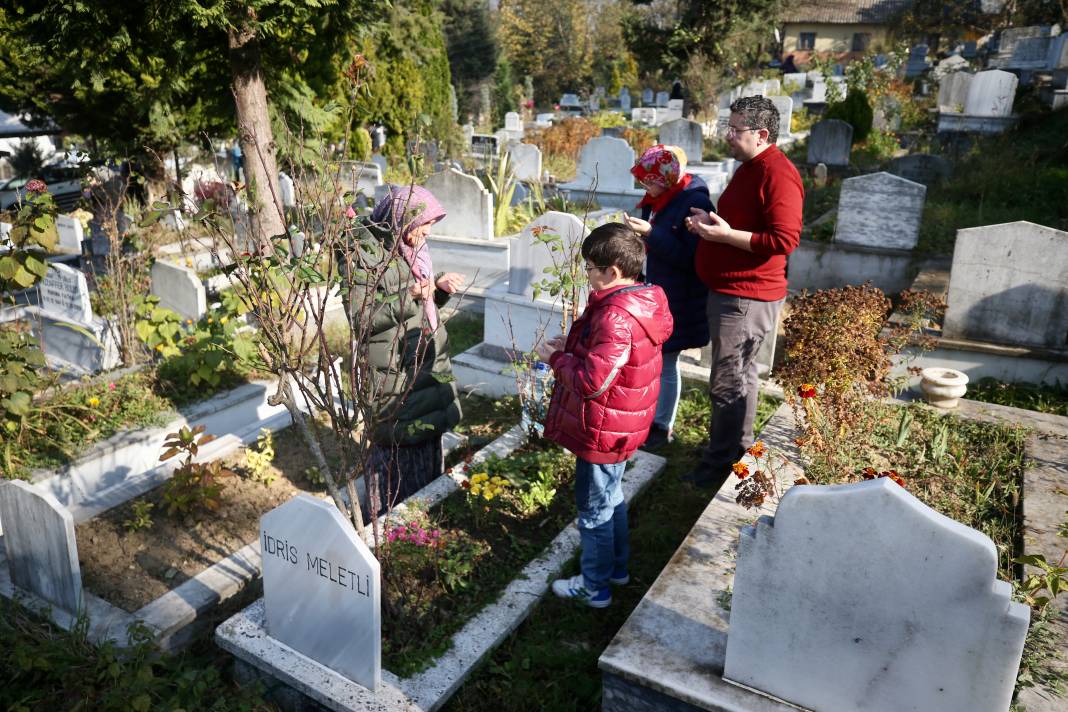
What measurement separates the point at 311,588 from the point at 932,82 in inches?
880

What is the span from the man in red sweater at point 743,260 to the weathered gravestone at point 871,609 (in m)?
1.50

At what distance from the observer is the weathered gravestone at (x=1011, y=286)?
4.96 m

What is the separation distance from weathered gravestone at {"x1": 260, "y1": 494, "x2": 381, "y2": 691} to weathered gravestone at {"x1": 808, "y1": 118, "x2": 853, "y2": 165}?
454 inches

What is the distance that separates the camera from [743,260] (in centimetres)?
350

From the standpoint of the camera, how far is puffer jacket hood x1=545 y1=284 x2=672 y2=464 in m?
2.65

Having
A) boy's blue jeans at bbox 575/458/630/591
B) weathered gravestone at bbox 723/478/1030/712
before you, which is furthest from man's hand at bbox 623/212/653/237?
weathered gravestone at bbox 723/478/1030/712

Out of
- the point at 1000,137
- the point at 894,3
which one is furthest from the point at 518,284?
the point at 894,3

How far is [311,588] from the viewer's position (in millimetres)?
2645

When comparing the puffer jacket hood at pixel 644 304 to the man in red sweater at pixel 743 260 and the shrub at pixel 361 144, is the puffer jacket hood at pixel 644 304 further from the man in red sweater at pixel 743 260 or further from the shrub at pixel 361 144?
the shrub at pixel 361 144

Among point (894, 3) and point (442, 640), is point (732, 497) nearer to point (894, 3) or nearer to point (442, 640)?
point (442, 640)

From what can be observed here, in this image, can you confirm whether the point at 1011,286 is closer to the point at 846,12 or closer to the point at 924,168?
the point at 924,168

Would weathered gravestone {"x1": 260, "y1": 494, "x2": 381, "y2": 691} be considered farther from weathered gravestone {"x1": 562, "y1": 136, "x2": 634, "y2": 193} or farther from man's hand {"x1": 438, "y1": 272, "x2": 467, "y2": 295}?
weathered gravestone {"x1": 562, "y1": 136, "x2": 634, "y2": 193}

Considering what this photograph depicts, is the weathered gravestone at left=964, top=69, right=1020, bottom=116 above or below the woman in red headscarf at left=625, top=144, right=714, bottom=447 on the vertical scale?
above

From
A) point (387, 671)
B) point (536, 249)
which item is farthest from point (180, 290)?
point (387, 671)
